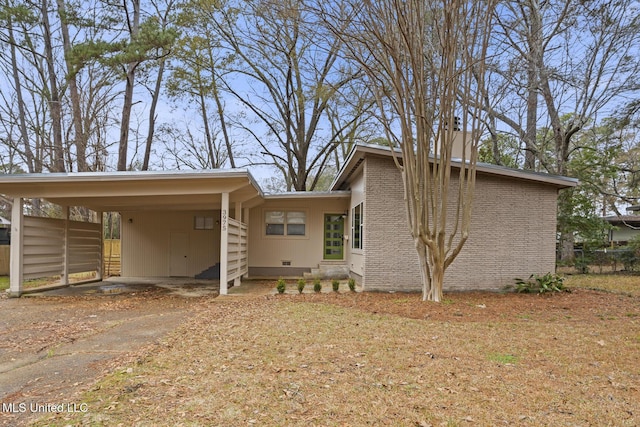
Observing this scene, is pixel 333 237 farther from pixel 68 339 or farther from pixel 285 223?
pixel 68 339

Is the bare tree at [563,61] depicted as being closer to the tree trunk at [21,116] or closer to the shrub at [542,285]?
the shrub at [542,285]

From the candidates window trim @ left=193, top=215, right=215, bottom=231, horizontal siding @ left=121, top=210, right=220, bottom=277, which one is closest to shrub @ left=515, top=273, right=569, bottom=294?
horizontal siding @ left=121, top=210, right=220, bottom=277

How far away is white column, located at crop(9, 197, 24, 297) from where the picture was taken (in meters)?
9.95

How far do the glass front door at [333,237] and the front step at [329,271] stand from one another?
1.47 feet

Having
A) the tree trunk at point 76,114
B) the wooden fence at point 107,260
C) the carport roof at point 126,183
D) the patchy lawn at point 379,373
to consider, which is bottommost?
the wooden fence at point 107,260

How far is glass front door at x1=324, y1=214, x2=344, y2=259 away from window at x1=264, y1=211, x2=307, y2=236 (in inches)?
33.7

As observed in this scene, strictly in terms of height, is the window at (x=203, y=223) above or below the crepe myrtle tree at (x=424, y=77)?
below

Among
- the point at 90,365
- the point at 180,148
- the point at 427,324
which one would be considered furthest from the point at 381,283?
the point at 180,148

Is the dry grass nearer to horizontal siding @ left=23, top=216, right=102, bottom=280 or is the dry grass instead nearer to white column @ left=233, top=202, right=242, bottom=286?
white column @ left=233, top=202, right=242, bottom=286

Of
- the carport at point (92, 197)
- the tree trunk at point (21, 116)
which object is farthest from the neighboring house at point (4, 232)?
the carport at point (92, 197)

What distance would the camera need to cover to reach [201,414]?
314 cm

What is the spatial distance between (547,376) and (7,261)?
19633 millimetres

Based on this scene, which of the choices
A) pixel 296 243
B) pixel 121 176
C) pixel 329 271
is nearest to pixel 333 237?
pixel 296 243

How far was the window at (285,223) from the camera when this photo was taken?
1487 centimetres
